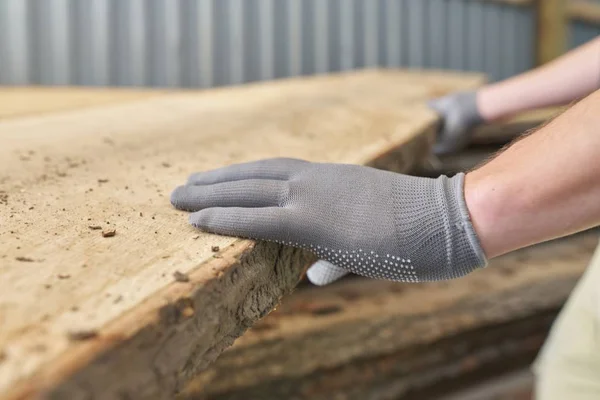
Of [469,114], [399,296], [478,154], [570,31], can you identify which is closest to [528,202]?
[469,114]

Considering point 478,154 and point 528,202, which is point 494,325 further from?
point 528,202

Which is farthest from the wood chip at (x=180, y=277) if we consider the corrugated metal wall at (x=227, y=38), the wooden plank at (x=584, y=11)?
the wooden plank at (x=584, y=11)

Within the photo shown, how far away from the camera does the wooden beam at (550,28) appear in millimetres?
4082

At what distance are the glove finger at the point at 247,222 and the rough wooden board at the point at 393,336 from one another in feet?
3.49

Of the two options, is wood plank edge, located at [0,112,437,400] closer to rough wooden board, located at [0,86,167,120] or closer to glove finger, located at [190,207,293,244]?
Answer: glove finger, located at [190,207,293,244]

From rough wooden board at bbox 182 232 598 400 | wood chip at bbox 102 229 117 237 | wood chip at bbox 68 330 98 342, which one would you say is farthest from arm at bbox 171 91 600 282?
rough wooden board at bbox 182 232 598 400

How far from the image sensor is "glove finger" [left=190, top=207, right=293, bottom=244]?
73 cm

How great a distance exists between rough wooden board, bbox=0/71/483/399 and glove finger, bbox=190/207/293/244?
0.01 m

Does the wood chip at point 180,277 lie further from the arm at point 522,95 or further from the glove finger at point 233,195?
the arm at point 522,95

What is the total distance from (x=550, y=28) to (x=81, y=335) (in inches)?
168

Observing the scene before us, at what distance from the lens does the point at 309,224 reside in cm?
76

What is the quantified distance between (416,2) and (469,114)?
1.97m

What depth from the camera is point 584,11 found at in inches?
169

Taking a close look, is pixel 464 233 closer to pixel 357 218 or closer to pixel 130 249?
pixel 357 218
